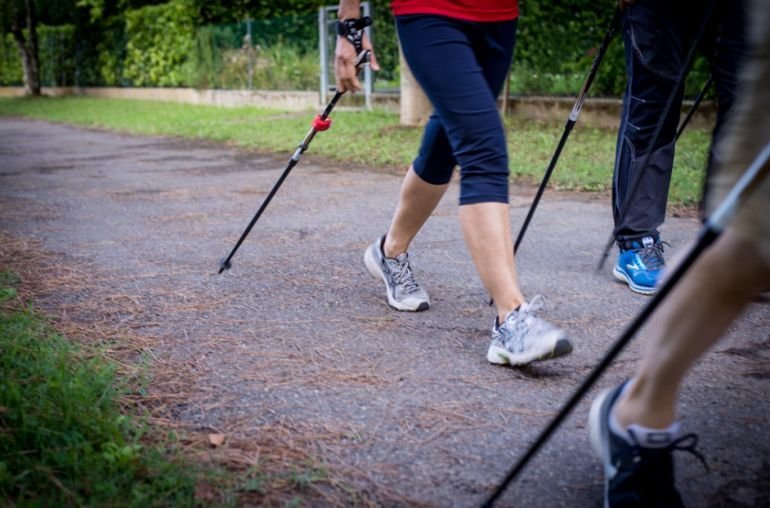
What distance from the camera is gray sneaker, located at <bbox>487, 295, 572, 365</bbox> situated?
253 cm

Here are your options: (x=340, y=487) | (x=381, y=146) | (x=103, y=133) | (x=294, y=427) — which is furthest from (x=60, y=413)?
(x=103, y=133)

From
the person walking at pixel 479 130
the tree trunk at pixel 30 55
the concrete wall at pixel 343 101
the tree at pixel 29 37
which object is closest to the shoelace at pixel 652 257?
the person walking at pixel 479 130

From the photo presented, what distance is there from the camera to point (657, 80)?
11.7 feet

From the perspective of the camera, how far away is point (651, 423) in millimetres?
1755

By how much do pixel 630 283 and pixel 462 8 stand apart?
4.93ft

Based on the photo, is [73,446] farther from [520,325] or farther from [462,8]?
[462,8]

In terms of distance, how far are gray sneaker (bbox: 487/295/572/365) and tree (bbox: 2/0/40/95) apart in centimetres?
2815

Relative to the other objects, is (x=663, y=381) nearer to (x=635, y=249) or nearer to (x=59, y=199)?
(x=635, y=249)

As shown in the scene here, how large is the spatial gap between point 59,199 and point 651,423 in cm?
553

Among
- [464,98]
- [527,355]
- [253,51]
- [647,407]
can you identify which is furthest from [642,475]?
[253,51]

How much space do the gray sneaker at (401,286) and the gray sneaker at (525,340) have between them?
66 cm

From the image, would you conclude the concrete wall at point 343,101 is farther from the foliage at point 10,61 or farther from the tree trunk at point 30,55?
the foliage at point 10,61

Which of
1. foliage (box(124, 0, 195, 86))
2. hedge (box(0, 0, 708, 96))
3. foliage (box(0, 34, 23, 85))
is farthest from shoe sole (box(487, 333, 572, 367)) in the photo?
foliage (box(0, 34, 23, 85))

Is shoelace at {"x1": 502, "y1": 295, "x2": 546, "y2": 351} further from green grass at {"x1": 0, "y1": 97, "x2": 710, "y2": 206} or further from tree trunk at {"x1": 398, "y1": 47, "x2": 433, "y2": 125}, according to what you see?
tree trunk at {"x1": 398, "y1": 47, "x2": 433, "y2": 125}
